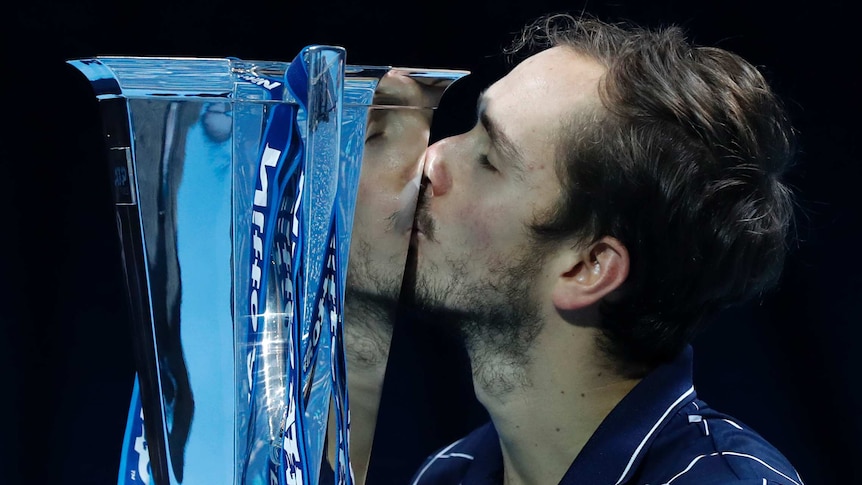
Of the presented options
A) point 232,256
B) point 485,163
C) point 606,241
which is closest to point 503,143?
point 485,163

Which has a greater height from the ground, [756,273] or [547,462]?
[756,273]

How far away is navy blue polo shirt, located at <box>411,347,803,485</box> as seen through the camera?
0.89 meters

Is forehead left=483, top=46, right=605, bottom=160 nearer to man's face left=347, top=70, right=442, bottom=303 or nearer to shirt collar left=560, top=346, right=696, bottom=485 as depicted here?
man's face left=347, top=70, right=442, bottom=303

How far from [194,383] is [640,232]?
Result: 507mm

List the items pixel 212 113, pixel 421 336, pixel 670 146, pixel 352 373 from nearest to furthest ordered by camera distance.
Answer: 1. pixel 212 113
2. pixel 352 373
3. pixel 670 146
4. pixel 421 336

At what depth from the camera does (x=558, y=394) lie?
1.00m

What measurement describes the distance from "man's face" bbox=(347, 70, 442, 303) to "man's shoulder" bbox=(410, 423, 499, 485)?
0.40m

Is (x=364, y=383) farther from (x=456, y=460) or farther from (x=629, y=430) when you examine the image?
(x=456, y=460)

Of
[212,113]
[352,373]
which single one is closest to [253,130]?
[212,113]

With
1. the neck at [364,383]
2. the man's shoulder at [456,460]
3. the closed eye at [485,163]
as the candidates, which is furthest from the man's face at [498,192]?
the man's shoulder at [456,460]

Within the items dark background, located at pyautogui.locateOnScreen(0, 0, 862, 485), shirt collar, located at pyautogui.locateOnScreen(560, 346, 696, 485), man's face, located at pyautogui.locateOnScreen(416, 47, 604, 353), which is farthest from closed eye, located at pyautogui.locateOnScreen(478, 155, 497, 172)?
dark background, located at pyautogui.locateOnScreen(0, 0, 862, 485)

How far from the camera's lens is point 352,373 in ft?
2.57

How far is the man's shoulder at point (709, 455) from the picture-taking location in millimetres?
873

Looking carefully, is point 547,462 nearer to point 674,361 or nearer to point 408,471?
point 674,361
